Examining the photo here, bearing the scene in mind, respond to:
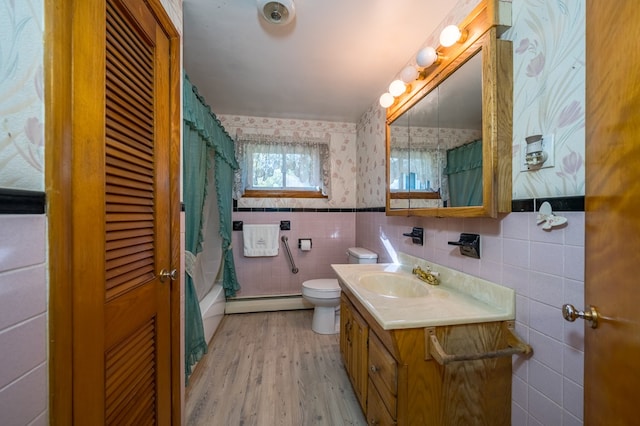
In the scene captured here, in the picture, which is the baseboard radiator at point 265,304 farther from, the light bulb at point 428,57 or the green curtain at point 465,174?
the light bulb at point 428,57

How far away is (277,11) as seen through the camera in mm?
1232

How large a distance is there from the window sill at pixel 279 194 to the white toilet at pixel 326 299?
886 mm

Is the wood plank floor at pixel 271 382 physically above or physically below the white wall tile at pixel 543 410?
below

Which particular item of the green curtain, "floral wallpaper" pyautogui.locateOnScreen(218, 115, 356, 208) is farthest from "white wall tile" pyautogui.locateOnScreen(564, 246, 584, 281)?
"floral wallpaper" pyautogui.locateOnScreen(218, 115, 356, 208)

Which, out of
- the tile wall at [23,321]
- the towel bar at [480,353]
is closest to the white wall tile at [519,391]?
the towel bar at [480,353]

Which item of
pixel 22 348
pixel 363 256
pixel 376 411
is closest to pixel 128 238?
pixel 22 348

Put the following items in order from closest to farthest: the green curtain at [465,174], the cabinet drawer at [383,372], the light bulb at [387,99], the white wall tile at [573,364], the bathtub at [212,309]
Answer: the white wall tile at [573,364] → the cabinet drawer at [383,372] → the green curtain at [465,174] → the light bulb at [387,99] → the bathtub at [212,309]

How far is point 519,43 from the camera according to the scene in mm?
892

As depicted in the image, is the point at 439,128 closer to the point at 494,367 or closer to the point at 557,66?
the point at 557,66

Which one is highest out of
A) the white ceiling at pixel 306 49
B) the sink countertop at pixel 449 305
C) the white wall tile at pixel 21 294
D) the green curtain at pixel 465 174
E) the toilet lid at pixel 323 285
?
the white ceiling at pixel 306 49

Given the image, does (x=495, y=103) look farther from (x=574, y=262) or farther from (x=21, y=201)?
(x=21, y=201)

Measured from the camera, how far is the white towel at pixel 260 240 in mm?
2619

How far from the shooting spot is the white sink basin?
1383mm

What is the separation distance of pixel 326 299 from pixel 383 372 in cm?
115
